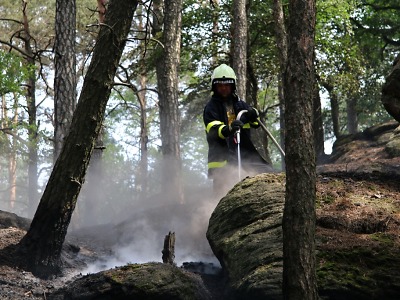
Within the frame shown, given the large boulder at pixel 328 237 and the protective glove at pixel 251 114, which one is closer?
the large boulder at pixel 328 237

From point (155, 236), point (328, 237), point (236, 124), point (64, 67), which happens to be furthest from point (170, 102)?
point (328, 237)

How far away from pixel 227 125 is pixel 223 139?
24 centimetres

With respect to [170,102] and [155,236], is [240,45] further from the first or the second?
[155,236]

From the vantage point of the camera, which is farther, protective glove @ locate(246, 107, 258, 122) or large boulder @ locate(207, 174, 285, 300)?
protective glove @ locate(246, 107, 258, 122)

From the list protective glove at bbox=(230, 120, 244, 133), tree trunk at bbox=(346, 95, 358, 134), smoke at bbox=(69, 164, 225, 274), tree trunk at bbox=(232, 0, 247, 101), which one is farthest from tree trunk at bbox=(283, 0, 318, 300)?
tree trunk at bbox=(346, 95, 358, 134)

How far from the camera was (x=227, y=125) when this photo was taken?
29.1 ft

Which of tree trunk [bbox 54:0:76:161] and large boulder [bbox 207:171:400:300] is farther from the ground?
tree trunk [bbox 54:0:76:161]

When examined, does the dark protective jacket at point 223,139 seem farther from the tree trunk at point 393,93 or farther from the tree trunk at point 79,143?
the tree trunk at point 393,93

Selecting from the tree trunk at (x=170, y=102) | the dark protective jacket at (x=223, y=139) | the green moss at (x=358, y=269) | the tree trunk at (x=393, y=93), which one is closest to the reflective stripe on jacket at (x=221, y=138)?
the dark protective jacket at (x=223, y=139)

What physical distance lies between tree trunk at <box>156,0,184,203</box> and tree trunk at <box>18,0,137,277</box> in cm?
853

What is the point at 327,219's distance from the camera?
5.98 m

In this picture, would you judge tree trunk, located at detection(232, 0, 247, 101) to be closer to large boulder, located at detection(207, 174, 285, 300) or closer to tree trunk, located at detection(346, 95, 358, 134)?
large boulder, located at detection(207, 174, 285, 300)

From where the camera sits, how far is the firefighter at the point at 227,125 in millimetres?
8938

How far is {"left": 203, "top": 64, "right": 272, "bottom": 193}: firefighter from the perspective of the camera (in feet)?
29.3
